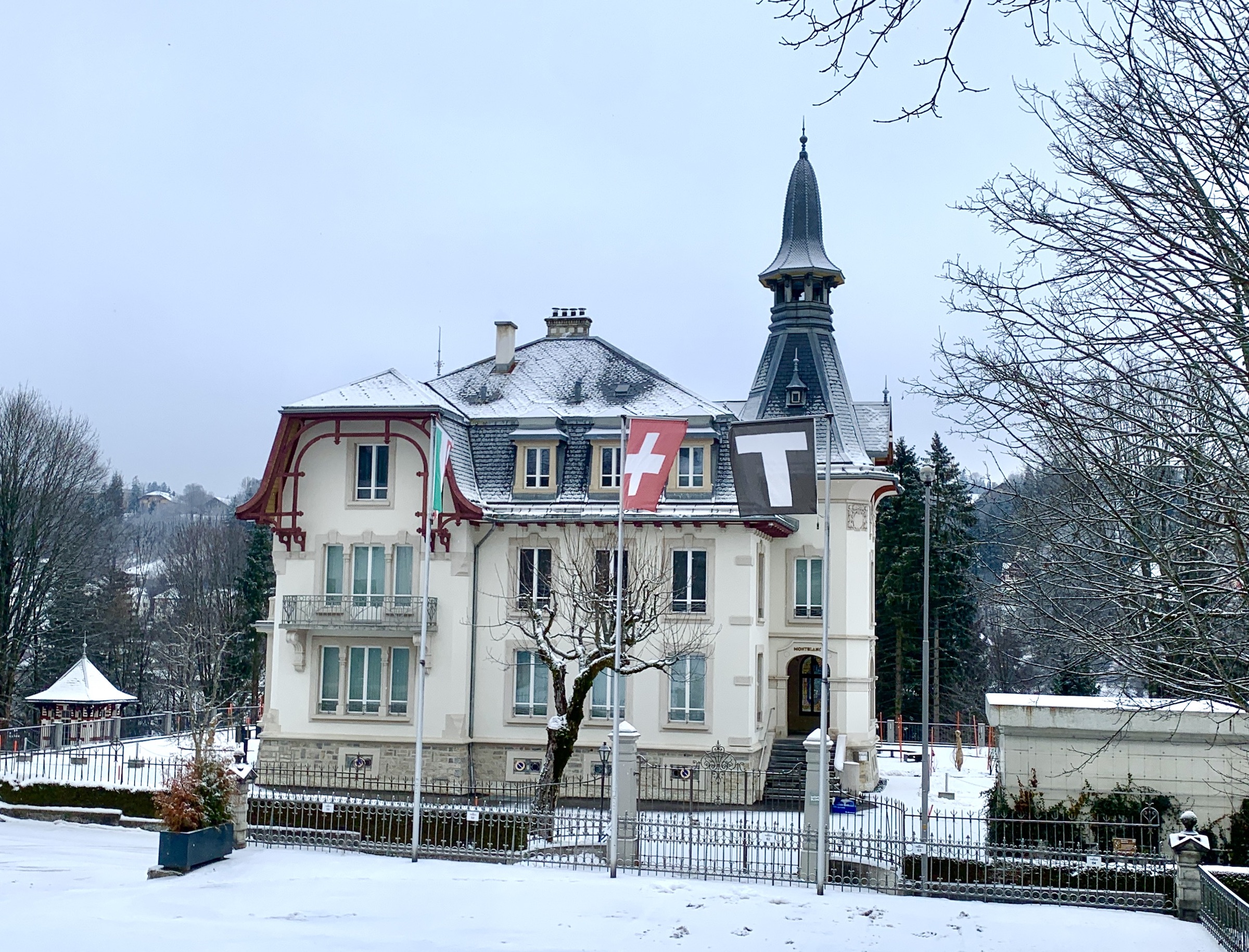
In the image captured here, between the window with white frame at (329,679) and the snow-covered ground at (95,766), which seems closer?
the snow-covered ground at (95,766)

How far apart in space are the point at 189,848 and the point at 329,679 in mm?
12839

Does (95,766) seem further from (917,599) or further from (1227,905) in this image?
(917,599)

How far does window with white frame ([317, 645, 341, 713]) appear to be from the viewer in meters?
32.2

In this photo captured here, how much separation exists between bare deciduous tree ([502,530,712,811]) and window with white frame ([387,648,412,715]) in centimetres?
278

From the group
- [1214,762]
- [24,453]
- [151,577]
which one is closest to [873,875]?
[1214,762]

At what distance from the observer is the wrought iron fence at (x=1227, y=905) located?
1521 centimetres

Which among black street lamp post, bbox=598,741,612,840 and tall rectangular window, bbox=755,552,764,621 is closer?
black street lamp post, bbox=598,741,612,840

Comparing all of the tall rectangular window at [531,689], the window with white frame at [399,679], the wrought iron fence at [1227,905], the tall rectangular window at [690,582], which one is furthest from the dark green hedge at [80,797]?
the wrought iron fence at [1227,905]

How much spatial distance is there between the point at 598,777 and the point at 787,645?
294 inches

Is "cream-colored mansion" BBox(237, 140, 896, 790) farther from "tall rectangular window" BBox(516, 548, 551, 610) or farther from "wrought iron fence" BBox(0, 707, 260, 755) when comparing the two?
"wrought iron fence" BBox(0, 707, 260, 755)

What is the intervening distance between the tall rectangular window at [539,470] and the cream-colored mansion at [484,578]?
0.14ft

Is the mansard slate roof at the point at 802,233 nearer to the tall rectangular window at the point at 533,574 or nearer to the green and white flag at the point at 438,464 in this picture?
the tall rectangular window at the point at 533,574

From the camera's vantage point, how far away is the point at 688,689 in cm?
3153

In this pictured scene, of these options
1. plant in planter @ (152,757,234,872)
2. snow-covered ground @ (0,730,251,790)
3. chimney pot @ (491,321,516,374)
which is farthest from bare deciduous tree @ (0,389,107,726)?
plant in planter @ (152,757,234,872)
